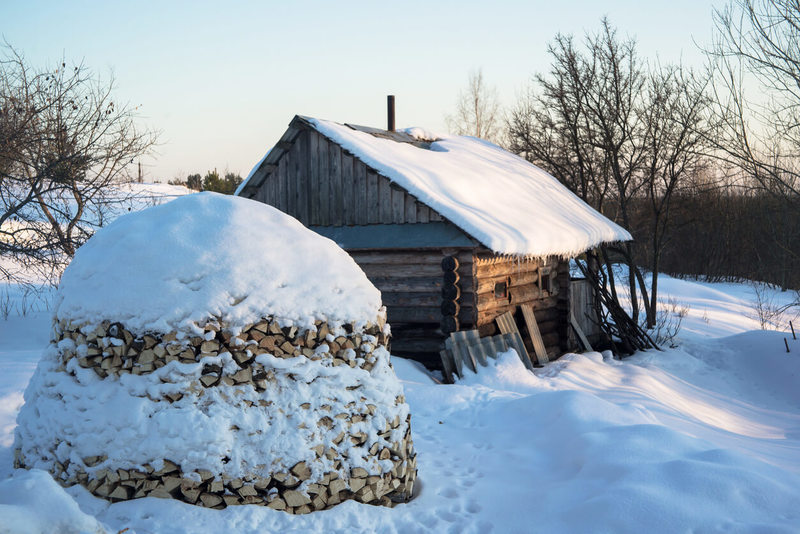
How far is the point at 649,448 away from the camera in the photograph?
545 cm

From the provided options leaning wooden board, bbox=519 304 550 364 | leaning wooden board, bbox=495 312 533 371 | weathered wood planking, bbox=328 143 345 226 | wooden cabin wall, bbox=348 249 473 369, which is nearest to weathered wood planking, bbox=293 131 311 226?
weathered wood planking, bbox=328 143 345 226

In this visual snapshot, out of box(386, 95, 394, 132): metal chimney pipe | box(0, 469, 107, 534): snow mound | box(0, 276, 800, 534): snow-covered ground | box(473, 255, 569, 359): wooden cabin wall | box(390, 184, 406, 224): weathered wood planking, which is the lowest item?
box(0, 276, 800, 534): snow-covered ground

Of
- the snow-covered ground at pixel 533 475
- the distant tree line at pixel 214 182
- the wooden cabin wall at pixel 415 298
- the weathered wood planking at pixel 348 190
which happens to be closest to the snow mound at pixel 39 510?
the snow-covered ground at pixel 533 475

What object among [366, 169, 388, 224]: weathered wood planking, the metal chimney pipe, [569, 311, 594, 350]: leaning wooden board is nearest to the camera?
[366, 169, 388, 224]: weathered wood planking

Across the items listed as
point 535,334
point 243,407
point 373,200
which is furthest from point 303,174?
point 243,407

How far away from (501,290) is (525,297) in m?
1.14

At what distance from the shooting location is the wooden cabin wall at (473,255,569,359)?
439 inches

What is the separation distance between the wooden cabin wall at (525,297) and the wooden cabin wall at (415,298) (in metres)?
0.65

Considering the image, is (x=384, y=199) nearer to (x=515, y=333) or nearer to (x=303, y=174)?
(x=303, y=174)

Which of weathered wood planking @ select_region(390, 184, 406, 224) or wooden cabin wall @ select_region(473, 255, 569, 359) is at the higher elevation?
weathered wood planking @ select_region(390, 184, 406, 224)

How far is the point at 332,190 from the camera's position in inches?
470

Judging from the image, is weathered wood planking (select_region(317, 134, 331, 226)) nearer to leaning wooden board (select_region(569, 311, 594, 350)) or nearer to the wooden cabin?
the wooden cabin

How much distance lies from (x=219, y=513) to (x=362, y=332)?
5.62 feet

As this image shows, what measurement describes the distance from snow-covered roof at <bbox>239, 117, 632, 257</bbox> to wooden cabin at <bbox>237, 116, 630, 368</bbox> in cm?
4
